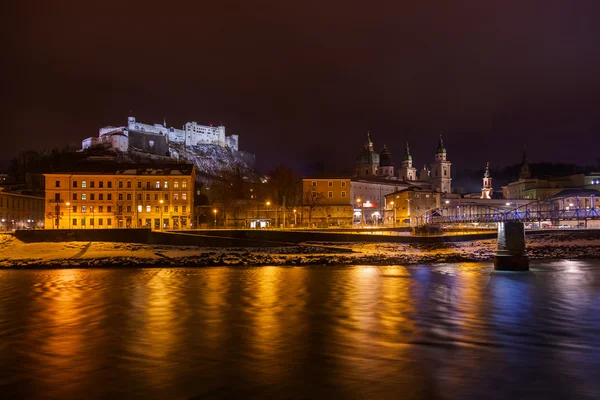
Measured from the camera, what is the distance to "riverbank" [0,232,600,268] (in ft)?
122

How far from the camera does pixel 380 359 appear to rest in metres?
10.9

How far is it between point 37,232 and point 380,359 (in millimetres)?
59385

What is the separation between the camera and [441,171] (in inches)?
6560

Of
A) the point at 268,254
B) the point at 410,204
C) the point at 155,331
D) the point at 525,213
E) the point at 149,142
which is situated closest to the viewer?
the point at 155,331

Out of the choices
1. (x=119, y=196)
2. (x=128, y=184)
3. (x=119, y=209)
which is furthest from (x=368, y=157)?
(x=119, y=209)

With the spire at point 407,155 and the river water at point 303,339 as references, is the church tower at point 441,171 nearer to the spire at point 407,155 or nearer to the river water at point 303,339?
the spire at point 407,155

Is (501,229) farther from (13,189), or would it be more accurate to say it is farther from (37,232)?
(13,189)

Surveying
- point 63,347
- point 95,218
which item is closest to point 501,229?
point 63,347

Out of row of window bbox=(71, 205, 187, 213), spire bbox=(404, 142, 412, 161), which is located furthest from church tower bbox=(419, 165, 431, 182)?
row of window bbox=(71, 205, 187, 213)

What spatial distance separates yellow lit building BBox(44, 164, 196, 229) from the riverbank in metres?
22.3

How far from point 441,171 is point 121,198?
115 metres

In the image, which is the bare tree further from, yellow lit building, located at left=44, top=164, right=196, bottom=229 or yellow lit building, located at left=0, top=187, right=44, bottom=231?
A: yellow lit building, located at left=0, top=187, right=44, bottom=231

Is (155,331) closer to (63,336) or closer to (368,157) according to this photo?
(63,336)

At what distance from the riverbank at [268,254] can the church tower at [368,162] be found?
87793 millimetres
